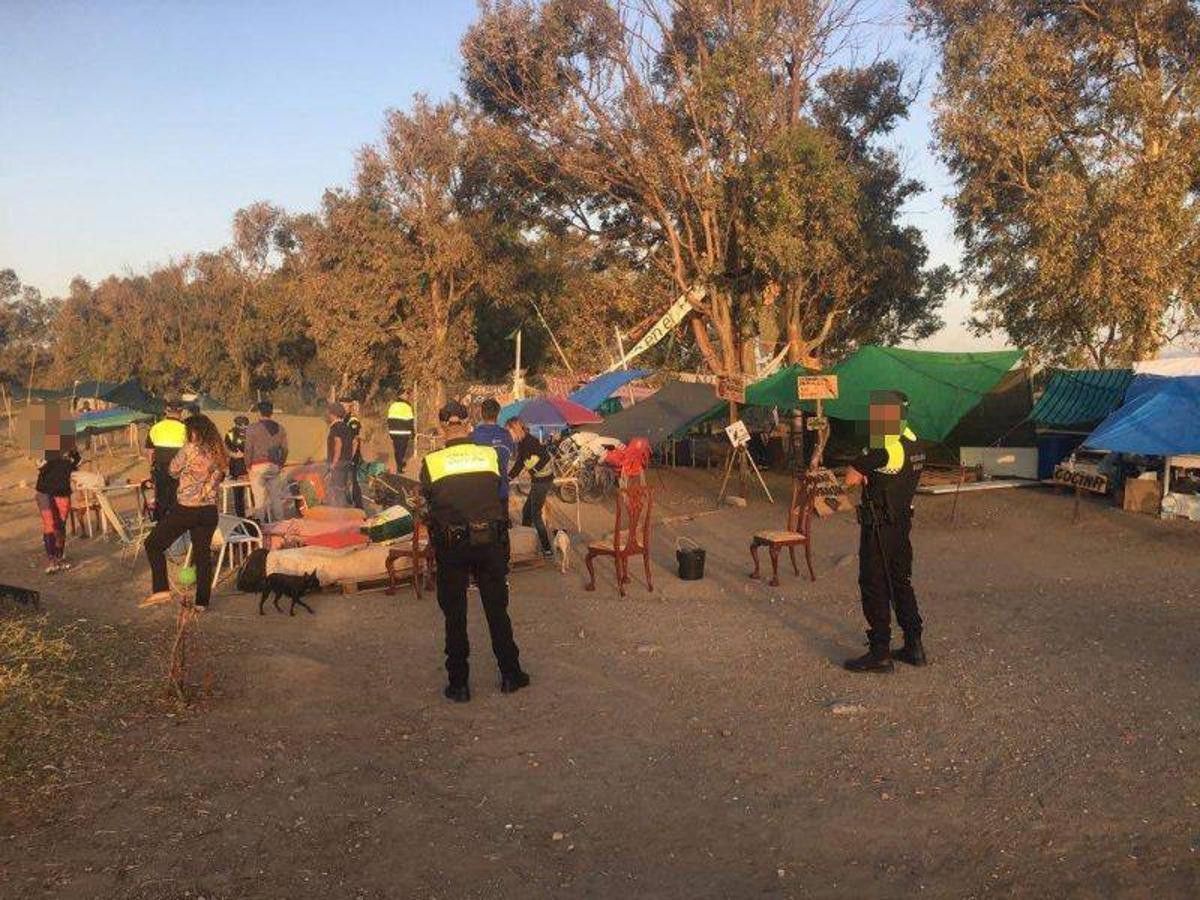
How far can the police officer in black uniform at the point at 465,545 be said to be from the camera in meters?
5.93

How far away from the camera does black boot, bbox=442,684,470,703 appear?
5957 mm

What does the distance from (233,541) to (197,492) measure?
5.81ft

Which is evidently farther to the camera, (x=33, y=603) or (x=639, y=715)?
(x=33, y=603)

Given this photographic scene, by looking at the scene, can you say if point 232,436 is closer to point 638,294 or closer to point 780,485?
point 780,485

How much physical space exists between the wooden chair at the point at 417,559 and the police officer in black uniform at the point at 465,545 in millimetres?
3009

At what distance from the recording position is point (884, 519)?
6.26 metres

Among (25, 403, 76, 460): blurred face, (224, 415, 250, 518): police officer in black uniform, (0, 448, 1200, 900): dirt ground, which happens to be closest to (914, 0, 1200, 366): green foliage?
(0, 448, 1200, 900): dirt ground

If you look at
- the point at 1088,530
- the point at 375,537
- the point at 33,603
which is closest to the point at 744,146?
the point at 1088,530

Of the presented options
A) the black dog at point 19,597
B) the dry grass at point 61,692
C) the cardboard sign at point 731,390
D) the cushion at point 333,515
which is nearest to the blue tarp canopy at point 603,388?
the cardboard sign at point 731,390

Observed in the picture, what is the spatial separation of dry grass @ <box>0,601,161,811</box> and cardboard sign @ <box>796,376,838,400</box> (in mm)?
9460

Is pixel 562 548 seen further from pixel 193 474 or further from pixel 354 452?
pixel 354 452

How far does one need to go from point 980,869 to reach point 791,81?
20.7 meters

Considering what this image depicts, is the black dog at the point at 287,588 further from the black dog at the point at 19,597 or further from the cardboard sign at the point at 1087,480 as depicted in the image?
the cardboard sign at the point at 1087,480

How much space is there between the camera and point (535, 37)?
21.8m
